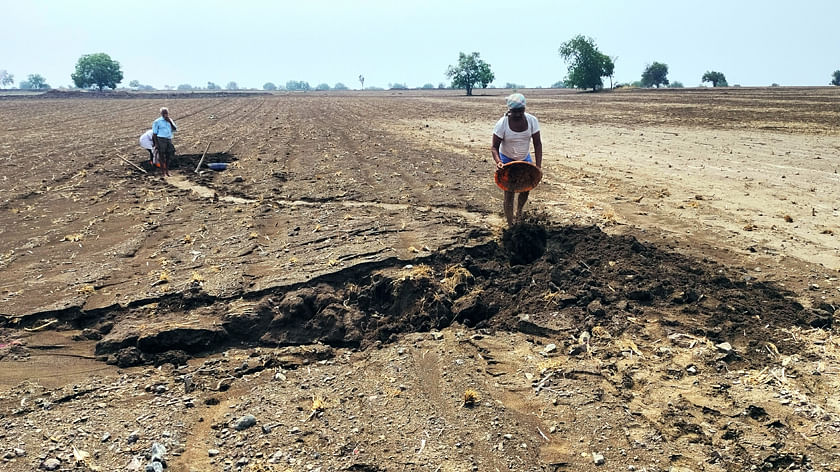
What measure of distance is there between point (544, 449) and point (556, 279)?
8.58ft

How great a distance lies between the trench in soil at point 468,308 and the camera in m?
5.00

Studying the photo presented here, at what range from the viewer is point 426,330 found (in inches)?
208

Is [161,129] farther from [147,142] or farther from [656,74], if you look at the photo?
[656,74]

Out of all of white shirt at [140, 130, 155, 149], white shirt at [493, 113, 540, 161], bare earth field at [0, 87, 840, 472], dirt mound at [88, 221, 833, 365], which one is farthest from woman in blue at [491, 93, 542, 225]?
white shirt at [140, 130, 155, 149]

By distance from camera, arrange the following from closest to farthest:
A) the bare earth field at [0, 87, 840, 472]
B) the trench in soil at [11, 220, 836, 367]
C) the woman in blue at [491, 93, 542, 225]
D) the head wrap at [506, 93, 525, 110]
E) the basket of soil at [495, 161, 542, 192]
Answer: the bare earth field at [0, 87, 840, 472] < the trench in soil at [11, 220, 836, 367] < the head wrap at [506, 93, 525, 110] < the basket of soil at [495, 161, 542, 192] < the woman in blue at [491, 93, 542, 225]

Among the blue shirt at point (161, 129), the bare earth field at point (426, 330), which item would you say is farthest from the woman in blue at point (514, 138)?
the blue shirt at point (161, 129)

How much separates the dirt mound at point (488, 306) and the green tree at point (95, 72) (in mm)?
124373

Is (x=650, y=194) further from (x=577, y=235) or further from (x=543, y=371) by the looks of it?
(x=543, y=371)

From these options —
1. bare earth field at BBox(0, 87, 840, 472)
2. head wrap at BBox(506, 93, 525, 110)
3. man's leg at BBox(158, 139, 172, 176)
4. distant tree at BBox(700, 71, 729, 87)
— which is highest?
distant tree at BBox(700, 71, 729, 87)

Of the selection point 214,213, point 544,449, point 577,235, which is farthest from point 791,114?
point 544,449

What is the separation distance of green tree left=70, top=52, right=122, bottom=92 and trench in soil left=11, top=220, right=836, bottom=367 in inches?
4885

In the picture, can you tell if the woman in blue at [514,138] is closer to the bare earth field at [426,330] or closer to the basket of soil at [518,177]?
the basket of soil at [518,177]

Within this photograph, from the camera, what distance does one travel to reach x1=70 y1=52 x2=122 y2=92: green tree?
10994cm

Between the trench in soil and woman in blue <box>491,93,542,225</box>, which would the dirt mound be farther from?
woman in blue <box>491,93,542,225</box>
